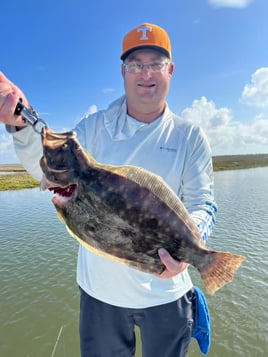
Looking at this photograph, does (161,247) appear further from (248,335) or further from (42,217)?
(42,217)

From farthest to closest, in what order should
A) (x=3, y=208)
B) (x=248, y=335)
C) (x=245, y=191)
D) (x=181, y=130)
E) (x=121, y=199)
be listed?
(x=245, y=191), (x=3, y=208), (x=248, y=335), (x=181, y=130), (x=121, y=199)

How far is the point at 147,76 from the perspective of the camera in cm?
329

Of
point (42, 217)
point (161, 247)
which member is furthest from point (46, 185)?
point (42, 217)

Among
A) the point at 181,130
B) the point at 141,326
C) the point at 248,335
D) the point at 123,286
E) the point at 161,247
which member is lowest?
A: the point at 248,335

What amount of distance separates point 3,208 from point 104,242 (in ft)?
87.1

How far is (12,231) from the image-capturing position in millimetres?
18047

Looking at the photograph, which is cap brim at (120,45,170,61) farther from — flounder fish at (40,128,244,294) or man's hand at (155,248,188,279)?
man's hand at (155,248,188,279)

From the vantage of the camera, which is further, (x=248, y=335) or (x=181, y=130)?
(x=248, y=335)

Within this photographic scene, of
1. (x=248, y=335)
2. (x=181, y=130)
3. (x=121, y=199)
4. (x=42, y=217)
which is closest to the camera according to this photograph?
(x=121, y=199)

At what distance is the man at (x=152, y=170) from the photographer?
3.23 m

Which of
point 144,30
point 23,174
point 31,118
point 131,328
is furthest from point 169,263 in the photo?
point 23,174

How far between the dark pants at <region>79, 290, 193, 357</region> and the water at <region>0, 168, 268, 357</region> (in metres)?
4.81

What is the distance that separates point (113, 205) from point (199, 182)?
1.27m

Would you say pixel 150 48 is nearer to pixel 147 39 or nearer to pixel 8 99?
pixel 147 39
